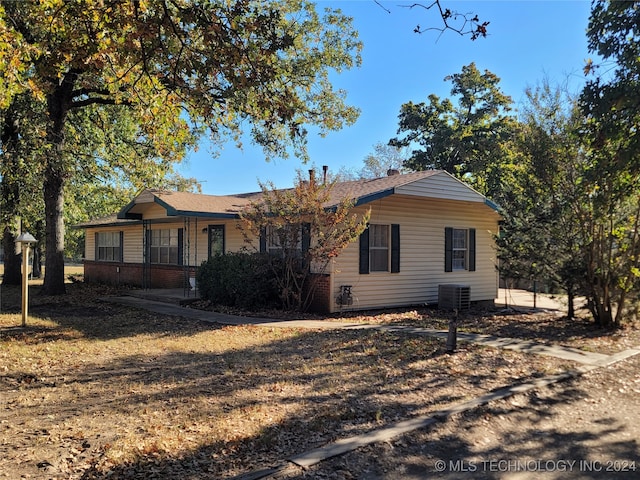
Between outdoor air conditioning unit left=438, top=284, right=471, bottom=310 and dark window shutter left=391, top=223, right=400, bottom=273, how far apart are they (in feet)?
5.57

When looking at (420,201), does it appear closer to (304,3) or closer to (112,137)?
(304,3)

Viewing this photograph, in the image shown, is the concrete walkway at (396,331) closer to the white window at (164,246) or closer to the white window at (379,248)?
the white window at (379,248)

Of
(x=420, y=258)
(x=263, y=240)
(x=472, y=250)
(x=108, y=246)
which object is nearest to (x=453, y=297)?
(x=420, y=258)

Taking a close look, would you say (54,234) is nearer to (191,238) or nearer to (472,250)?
(191,238)

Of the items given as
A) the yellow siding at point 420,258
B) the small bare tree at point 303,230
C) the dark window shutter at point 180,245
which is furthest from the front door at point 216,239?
the yellow siding at point 420,258

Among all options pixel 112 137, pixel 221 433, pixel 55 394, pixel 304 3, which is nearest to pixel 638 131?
pixel 221 433

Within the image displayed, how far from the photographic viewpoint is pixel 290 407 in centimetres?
540

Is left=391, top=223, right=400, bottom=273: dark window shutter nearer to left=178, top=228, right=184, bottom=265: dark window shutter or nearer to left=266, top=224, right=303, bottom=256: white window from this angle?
left=266, top=224, right=303, bottom=256: white window

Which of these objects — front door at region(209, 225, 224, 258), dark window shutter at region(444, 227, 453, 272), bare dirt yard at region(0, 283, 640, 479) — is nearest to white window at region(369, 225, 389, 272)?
dark window shutter at region(444, 227, 453, 272)

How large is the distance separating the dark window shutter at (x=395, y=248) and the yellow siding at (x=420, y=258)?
16 cm

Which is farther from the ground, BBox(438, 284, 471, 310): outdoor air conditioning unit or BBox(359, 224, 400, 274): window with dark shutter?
BBox(359, 224, 400, 274): window with dark shutter

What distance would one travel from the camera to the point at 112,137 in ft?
61.0

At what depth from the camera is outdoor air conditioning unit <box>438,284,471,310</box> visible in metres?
14.5

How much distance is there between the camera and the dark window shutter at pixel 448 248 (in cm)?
1576
